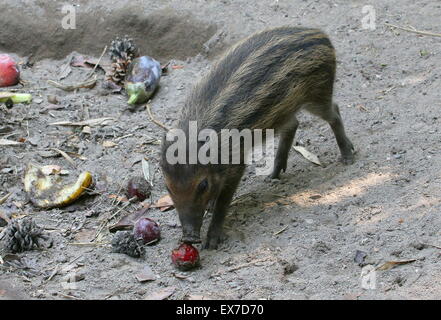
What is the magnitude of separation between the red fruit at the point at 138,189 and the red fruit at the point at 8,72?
244cm

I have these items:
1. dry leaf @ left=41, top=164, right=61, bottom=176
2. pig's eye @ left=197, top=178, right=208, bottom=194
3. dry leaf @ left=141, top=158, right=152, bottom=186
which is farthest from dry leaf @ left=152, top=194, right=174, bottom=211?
dry leaf @ left=41, top=164, right=61, bottom=176

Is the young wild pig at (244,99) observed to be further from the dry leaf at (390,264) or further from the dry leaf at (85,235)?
the dry leaf at (390,264)

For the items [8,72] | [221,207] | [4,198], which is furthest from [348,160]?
[8,72]

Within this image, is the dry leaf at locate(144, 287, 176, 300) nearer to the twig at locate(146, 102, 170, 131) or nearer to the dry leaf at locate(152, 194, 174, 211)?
the dry leaf at locate(152, 194, 174, 211)

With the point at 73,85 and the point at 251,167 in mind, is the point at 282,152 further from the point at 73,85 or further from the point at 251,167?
the point at 73,85

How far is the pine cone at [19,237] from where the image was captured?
510cm

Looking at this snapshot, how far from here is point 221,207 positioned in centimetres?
551

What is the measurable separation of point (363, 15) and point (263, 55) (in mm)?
2806

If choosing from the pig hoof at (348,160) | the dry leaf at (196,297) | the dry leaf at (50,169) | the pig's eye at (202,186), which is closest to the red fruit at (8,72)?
the dry leaf at (50,169)

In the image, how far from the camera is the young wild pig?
5195mm

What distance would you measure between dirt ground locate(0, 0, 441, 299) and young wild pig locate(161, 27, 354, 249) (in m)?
0.35

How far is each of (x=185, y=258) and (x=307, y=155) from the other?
84.0 inches

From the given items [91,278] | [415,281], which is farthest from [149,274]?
[415,281]

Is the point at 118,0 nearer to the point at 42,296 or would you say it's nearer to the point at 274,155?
the point at 274,155
